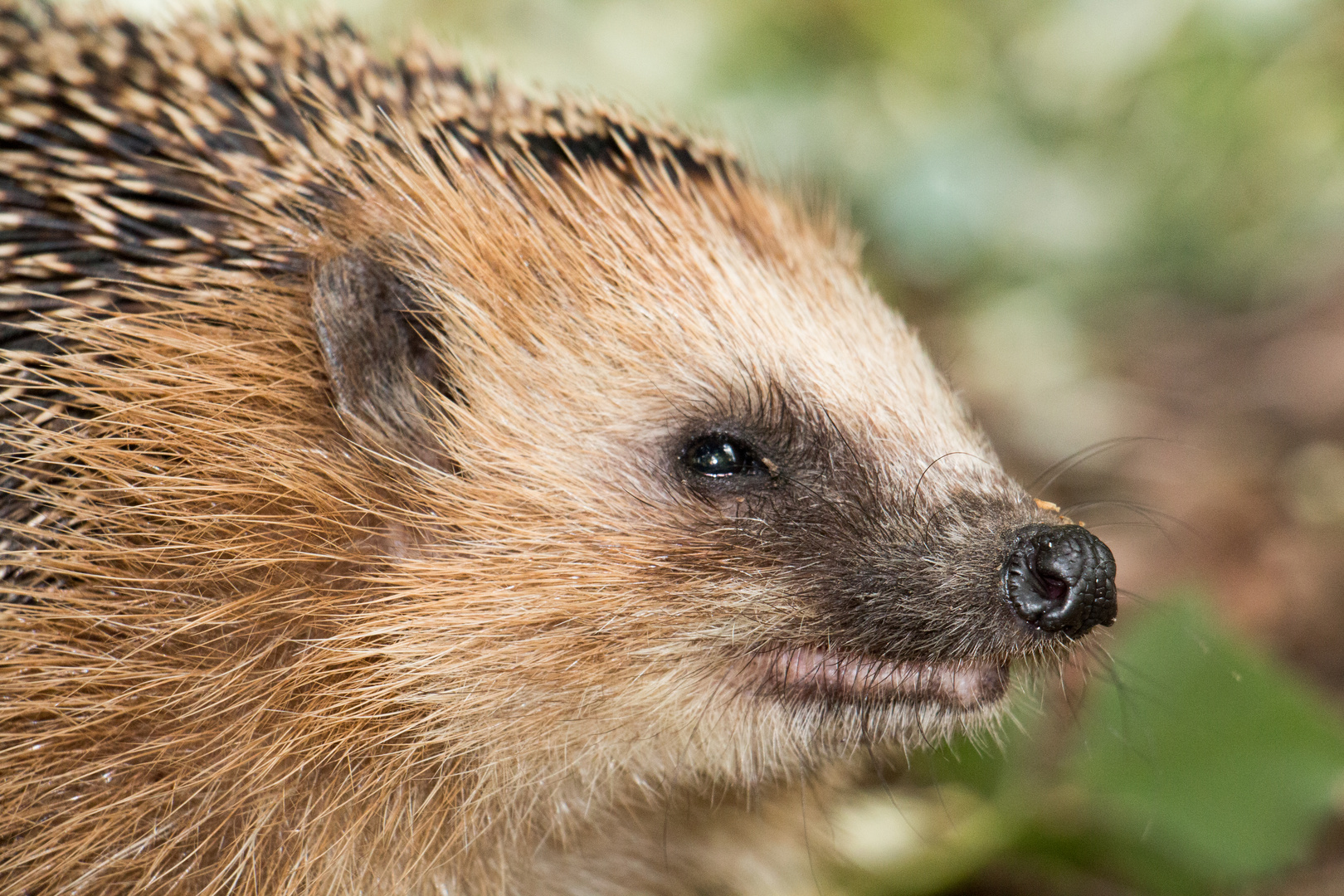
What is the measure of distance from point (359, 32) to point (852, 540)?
161 cm

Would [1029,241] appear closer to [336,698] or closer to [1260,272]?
[1260,272]

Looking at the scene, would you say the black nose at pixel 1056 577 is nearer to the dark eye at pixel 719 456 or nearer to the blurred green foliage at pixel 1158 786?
the dark eye at pixel 719 456

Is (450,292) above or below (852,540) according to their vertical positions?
above

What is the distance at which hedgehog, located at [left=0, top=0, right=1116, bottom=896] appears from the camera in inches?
79.1

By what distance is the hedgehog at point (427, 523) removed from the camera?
6.59 ft

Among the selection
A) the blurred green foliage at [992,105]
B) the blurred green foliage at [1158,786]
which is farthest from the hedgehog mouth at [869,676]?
the blurred green foliage at [992,105]

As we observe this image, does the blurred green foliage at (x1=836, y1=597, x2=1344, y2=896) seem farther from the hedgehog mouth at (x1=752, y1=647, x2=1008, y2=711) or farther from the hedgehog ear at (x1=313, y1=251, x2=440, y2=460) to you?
the hedgehog ear at (x1=313, y1=251, x2=440, y2=460)

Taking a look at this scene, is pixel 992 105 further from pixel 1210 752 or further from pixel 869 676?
pixel 869 676

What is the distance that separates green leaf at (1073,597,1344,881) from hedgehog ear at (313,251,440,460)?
1.54 m

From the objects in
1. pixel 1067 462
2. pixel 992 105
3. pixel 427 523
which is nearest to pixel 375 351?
pixel 427 523

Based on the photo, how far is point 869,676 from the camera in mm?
2018

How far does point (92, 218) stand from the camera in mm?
2121

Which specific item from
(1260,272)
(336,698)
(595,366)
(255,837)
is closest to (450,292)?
(595,366)

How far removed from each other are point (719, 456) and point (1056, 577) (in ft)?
1.79
